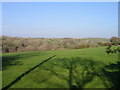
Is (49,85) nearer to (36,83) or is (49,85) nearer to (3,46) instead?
(36,83)

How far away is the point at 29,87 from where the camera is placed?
172 inches

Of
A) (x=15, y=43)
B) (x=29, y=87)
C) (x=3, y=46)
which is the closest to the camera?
(x=29, y=87)

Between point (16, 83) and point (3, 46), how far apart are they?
67.1ft

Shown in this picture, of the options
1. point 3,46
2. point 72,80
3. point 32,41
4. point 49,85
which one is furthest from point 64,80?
point 32,41

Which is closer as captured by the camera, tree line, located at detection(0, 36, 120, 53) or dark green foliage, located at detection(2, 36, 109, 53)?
tree line, located at detection(0, 36, 120, 53)

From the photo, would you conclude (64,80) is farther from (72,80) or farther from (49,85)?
(49,85)

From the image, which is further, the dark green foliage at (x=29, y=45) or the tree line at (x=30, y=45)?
the dark green foliage at (x=29, y=45)

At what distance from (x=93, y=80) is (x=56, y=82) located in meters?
1.44

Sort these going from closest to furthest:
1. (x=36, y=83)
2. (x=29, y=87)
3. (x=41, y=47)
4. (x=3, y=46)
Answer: (x=29, y=87) → (x=36, y=83) → (x=3, y=46) → (x=41, y=47)

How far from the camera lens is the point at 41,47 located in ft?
86.9

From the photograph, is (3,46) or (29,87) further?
(3,46)

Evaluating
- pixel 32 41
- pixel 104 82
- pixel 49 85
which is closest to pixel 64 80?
pixel 49 85

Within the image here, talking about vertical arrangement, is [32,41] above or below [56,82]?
above

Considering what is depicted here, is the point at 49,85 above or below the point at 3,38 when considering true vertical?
below
